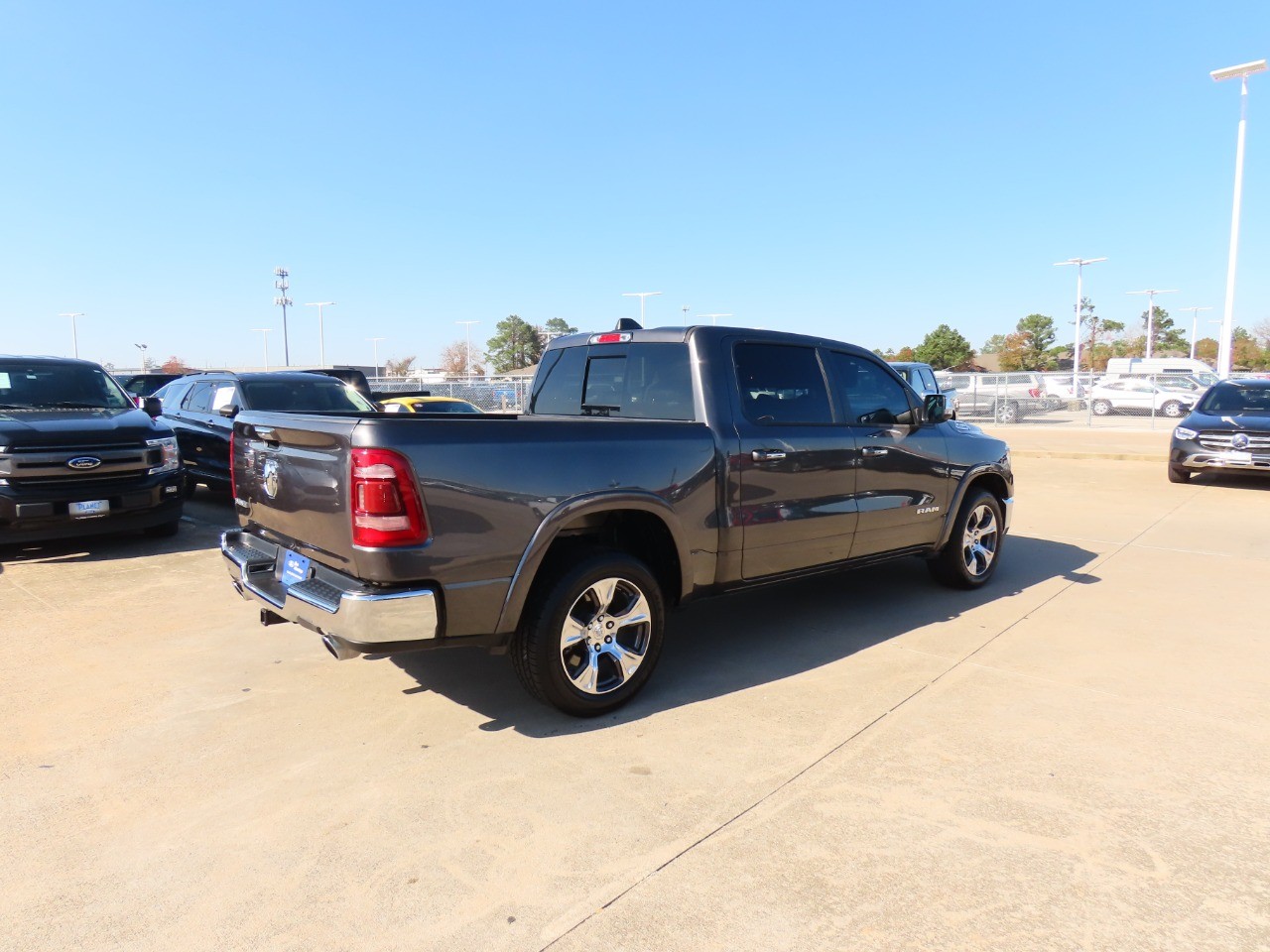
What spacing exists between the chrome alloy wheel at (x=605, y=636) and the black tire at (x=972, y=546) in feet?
10.1

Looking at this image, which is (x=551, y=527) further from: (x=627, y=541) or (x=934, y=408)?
(x=934, y=408)

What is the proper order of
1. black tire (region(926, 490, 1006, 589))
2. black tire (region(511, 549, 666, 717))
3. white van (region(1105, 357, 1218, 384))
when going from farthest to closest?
white van (region(1105, 357, 1218, 384)), black tire (region(926, 490, 1006, 589)), black tire (region(511, 549, 666, 717))

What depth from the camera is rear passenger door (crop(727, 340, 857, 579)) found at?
446cm

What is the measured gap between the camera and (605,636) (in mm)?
3896

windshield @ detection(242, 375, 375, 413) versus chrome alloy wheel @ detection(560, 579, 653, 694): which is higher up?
windshield @ detection(242, 375, 375, 413)

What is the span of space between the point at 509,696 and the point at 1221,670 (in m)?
3.90

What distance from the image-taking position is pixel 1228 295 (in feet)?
82.0

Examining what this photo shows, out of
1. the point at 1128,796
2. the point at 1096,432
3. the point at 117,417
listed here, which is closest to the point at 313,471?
the point at 1128,796

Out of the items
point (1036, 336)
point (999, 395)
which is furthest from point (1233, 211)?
point (1036, 336)

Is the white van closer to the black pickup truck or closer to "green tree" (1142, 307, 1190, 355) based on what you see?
the black pickup truck

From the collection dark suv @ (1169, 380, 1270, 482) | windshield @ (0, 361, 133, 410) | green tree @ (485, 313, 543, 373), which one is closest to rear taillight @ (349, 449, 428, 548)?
windshield @ (0, 361, 133, 410)

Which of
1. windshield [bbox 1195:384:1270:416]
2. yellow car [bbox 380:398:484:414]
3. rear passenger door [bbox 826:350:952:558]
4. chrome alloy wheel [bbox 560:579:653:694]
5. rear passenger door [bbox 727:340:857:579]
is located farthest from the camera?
yellow car [bbox 380:398:484:414]

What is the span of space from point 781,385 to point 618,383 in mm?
963

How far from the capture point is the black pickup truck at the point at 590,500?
10.7ft
